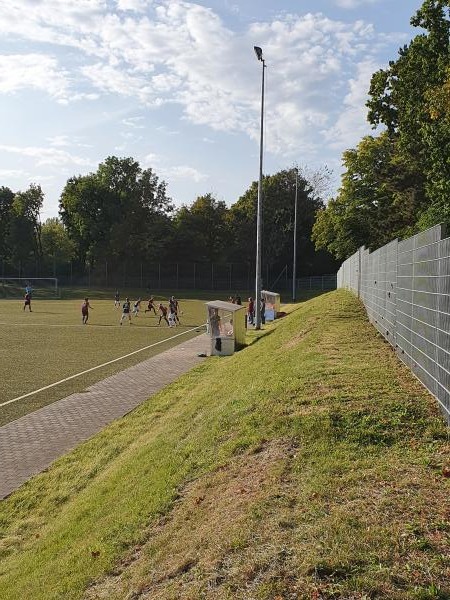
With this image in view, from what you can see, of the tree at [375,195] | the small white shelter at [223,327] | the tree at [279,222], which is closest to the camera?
the small white shelter at [223,327]

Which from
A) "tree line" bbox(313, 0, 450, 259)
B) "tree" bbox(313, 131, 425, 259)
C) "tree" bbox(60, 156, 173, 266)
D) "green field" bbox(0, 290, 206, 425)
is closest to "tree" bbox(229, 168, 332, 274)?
"tree" bbox(60, 156, 173, 266)

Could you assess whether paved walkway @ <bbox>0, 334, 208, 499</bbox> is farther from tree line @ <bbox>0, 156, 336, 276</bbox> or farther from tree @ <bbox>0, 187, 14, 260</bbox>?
tree @ <bbox>0, 187, 14, 260</bbox>

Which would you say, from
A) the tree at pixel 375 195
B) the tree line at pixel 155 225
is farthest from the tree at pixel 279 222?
the tree at pixel 375 195

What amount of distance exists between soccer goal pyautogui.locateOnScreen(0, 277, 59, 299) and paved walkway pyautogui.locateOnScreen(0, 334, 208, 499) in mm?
57662

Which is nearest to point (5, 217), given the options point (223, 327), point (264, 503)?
point (223, 327)

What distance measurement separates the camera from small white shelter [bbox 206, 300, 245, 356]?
2095 centimetres

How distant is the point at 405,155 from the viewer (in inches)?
1331

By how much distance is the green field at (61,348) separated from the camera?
1577cm

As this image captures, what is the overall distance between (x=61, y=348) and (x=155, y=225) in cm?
6248

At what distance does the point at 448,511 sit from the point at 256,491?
159cm

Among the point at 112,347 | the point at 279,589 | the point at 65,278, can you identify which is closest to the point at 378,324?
the point at 279,589

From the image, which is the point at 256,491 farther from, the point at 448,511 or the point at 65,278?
the point at 65,278

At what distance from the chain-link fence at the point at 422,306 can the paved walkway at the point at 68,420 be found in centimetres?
565

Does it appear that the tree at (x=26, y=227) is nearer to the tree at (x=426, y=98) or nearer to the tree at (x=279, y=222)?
the tree at (x=279, y=222)
